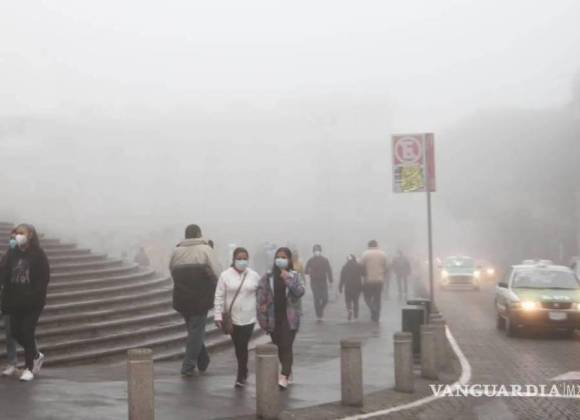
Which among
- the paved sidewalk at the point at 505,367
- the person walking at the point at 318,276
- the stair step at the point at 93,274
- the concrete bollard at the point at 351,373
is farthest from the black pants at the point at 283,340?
the person walking at the point at 318,276

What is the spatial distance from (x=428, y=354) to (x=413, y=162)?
5.82 meters

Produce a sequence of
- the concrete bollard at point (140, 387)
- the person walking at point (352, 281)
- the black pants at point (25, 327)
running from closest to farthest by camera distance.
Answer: the concrete bollard at point (140, 387) → the black pants at point (25, 327) → the person walking at point (352, 281)

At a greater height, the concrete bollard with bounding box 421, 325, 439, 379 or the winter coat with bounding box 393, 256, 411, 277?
the concrete bollard with bounding box 421, 325, 439, 379

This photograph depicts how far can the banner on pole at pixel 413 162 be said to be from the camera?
599 inches

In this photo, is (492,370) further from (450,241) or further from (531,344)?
(450,241)

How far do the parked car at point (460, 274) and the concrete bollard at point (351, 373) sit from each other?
28562 mm

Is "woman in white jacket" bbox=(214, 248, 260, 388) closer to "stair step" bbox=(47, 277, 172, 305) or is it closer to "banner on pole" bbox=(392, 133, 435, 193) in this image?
"stair step" bbox=(47, 277, 172, 305)

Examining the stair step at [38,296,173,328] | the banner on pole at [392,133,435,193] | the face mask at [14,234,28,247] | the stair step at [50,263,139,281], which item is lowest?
the stair step at [38,296,173,328]

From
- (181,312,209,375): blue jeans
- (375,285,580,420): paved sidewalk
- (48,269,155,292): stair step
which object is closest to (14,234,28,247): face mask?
(181,312,209,375): blue jeans

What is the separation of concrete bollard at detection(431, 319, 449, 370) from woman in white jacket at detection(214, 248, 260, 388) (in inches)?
113

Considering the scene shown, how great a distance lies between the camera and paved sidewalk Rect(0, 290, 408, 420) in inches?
305

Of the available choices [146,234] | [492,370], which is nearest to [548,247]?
[146,234]

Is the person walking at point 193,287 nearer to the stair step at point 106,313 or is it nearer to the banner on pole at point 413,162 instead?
the stair step at point 106,313

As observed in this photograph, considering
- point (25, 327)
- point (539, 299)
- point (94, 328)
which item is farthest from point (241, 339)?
point (539, 299)
